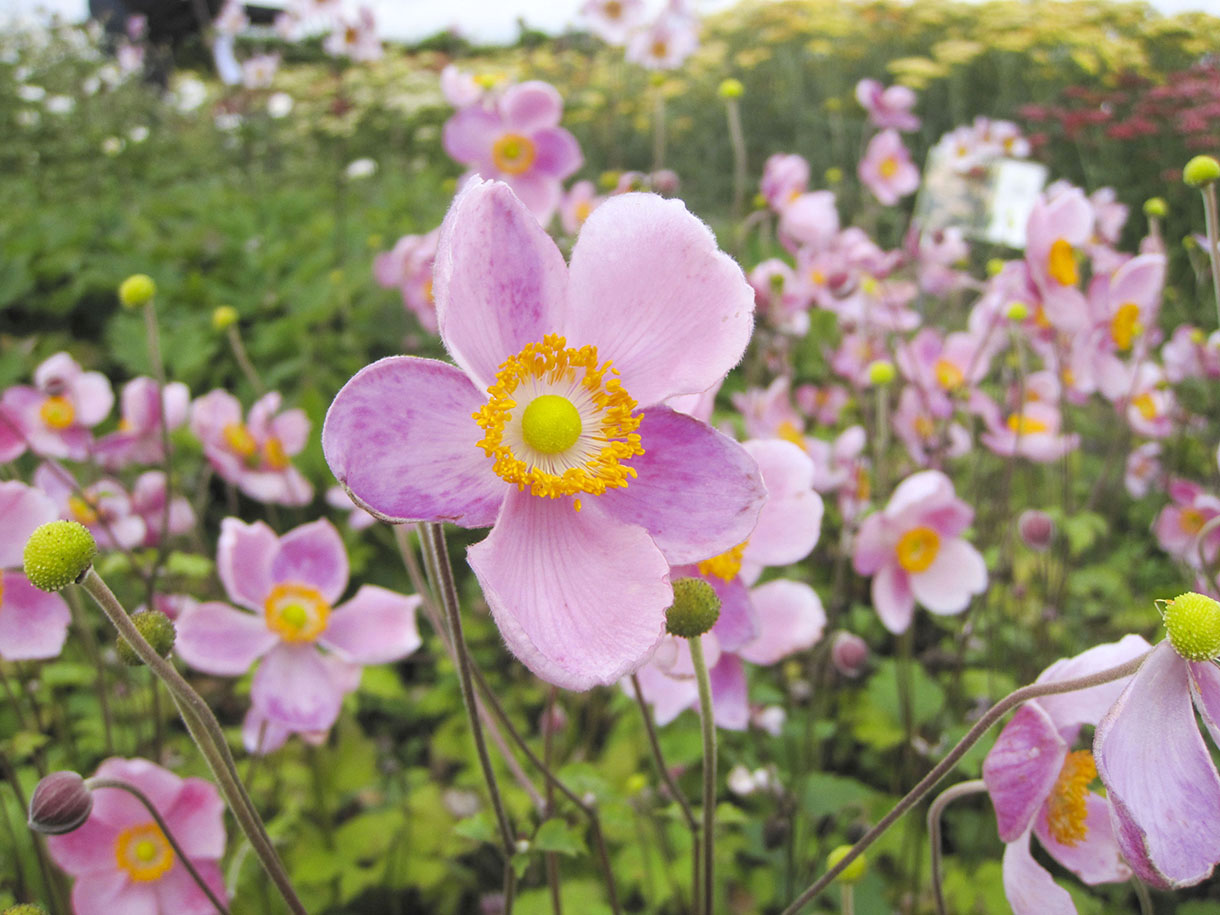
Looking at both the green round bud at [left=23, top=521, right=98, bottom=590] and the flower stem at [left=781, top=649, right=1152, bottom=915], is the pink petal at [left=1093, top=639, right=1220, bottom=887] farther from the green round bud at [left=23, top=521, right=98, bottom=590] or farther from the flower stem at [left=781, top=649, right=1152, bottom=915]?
the green round bud at [left=23, top=521, right=98, bottom=590]

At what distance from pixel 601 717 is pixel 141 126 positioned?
732cm

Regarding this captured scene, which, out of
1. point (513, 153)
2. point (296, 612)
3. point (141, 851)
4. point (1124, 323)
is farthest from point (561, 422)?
point (513, 153)

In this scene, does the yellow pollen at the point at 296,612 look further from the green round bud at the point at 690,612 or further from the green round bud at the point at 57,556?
the green round bud at the point at 690,612

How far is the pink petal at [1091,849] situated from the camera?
3.16 ft

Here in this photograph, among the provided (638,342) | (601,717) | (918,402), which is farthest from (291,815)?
(918,402)

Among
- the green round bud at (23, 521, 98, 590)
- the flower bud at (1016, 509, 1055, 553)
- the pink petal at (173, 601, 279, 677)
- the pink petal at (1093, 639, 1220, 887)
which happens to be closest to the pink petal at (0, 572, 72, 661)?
the pink petal at (173, 601, 279, 677)

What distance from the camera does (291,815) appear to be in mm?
1555

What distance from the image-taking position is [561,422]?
82 cm

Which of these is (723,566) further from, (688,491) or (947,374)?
(947,374)

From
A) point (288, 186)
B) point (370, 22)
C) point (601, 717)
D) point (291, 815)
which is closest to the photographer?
point (291, 815)

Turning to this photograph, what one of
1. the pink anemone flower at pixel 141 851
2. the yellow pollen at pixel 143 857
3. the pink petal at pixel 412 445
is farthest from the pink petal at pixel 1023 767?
the yellow pollen at pixel 143 857

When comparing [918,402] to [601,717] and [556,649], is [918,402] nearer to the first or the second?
[601,717]

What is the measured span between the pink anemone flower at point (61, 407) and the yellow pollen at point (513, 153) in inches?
45.0

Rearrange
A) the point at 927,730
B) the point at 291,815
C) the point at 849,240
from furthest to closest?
the point at 849,240 < the point at 927,730 < the point at 291,815
